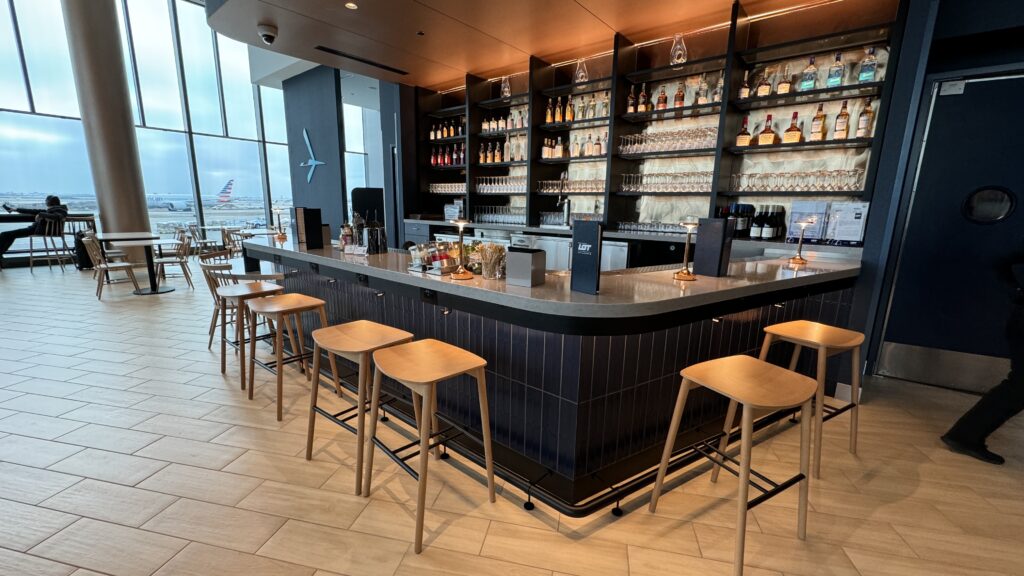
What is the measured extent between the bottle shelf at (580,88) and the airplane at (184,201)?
821cm

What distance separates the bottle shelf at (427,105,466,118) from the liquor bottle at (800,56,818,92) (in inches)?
156

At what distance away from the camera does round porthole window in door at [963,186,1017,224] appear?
3.07 m

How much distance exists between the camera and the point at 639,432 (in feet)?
6.88

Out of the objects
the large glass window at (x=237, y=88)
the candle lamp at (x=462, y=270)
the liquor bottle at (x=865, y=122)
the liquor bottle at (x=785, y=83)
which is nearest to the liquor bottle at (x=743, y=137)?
the liquor bottle at (x=785, y=83)

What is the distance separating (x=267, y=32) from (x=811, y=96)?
5025 millimetres

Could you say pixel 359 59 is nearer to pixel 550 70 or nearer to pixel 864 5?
pixel 550 70

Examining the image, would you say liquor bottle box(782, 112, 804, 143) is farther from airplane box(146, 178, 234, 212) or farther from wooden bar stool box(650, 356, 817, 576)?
airplane box(146, 178, 234, 212)

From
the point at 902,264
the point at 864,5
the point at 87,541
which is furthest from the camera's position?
the point at 902,264

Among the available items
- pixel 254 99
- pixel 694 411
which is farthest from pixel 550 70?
pixel 254 99

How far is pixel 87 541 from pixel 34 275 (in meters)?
9.00

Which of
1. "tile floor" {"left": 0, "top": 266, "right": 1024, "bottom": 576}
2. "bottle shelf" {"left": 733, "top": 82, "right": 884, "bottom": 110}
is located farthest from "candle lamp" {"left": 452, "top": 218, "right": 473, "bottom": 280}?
"bottle shelf" {"left": 733, "top": 82, "right": 884, "bottom": 110}

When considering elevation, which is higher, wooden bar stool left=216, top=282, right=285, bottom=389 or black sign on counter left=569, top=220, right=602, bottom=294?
black sign on counter left=569, top=220, right=602, bottom=294

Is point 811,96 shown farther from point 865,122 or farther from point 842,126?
point 865,122

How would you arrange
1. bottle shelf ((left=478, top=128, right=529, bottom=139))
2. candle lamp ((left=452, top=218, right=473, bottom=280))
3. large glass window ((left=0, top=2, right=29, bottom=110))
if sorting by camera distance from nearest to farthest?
1. candle lamp ((left=452, top=218, right=473, bottom=280))
2. bottle shelf ((left=478, top=128, right=529, bottom=139))
3. large glass window ((left=0, top=2, right=29, bottom=110))
